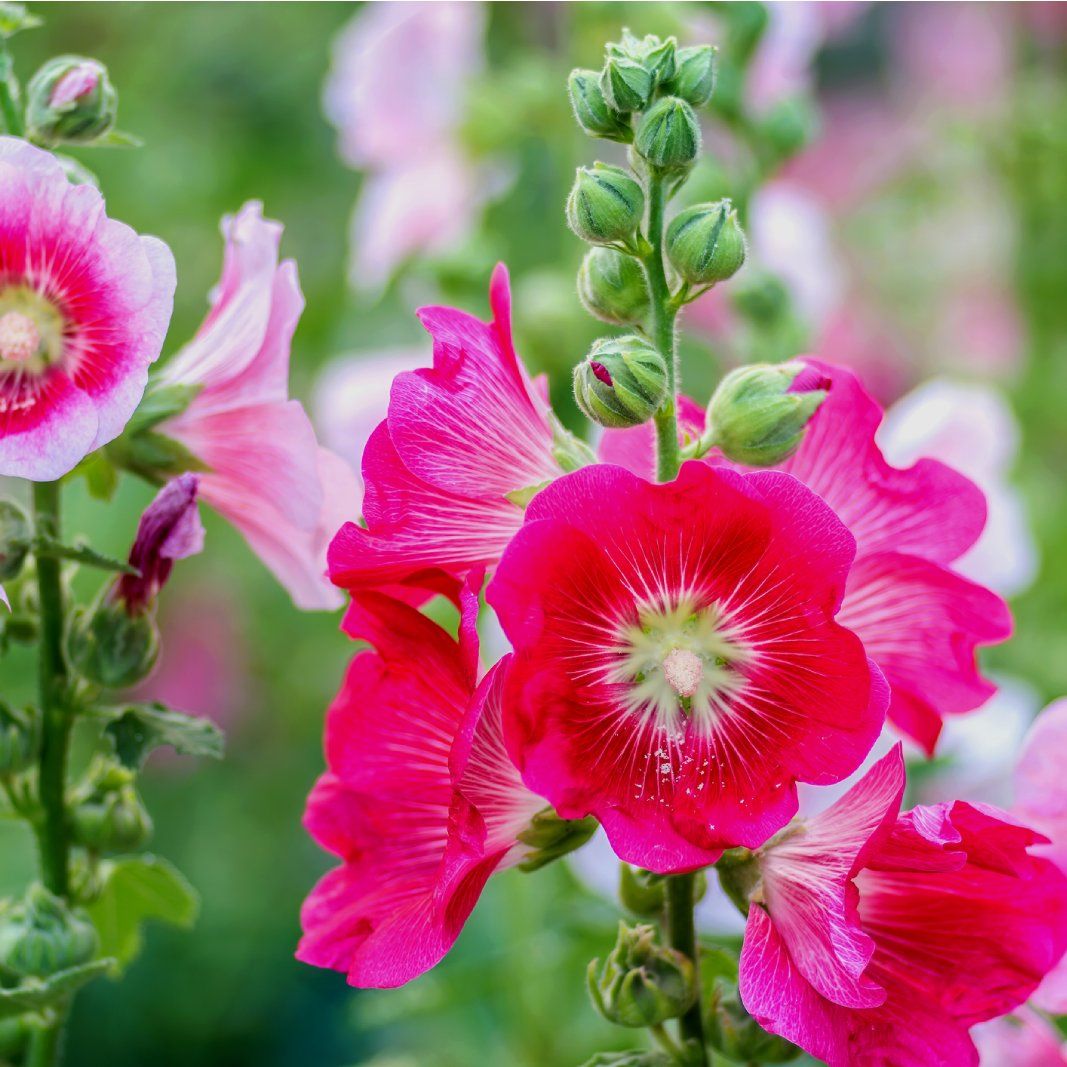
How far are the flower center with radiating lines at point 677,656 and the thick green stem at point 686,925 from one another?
63 mm

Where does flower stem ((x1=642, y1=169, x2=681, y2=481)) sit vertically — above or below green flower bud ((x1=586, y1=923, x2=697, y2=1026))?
above

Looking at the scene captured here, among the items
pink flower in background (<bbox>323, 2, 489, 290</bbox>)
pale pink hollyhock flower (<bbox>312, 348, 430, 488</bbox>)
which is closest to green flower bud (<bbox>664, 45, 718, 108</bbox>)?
pale pink hollyhock flower (<bbox>312, 348, 430, 488</bbox>)

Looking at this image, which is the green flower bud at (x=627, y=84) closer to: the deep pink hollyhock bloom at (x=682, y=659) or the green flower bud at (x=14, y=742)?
the deep pink hollyhock bloom at (x=682, y=659)

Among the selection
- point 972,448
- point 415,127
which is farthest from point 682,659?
point 415,127

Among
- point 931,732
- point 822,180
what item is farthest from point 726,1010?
point 822,180

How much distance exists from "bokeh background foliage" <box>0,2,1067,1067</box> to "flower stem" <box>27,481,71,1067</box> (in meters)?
0.33

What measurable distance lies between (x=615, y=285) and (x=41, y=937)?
34 centimetres

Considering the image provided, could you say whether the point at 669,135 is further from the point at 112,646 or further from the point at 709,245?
the point at 112,646

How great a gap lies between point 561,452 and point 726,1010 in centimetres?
23

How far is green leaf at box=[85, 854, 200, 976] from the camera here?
75 cm

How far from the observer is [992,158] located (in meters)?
1.73

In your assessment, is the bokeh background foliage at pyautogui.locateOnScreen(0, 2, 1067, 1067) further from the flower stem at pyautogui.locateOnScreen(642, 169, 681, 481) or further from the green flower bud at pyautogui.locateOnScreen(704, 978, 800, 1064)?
the flower stem at pyautogui.locateOnScreen(642, 169, 681, 481)

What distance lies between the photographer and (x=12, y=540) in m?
0.62

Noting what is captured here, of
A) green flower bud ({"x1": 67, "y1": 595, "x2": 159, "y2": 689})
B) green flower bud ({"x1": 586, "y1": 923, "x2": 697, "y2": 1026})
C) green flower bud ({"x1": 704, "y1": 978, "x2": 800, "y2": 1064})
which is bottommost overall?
green flower bud ({"x1": 704, "y1": 978, "x2": 800, "y2": 1064})
